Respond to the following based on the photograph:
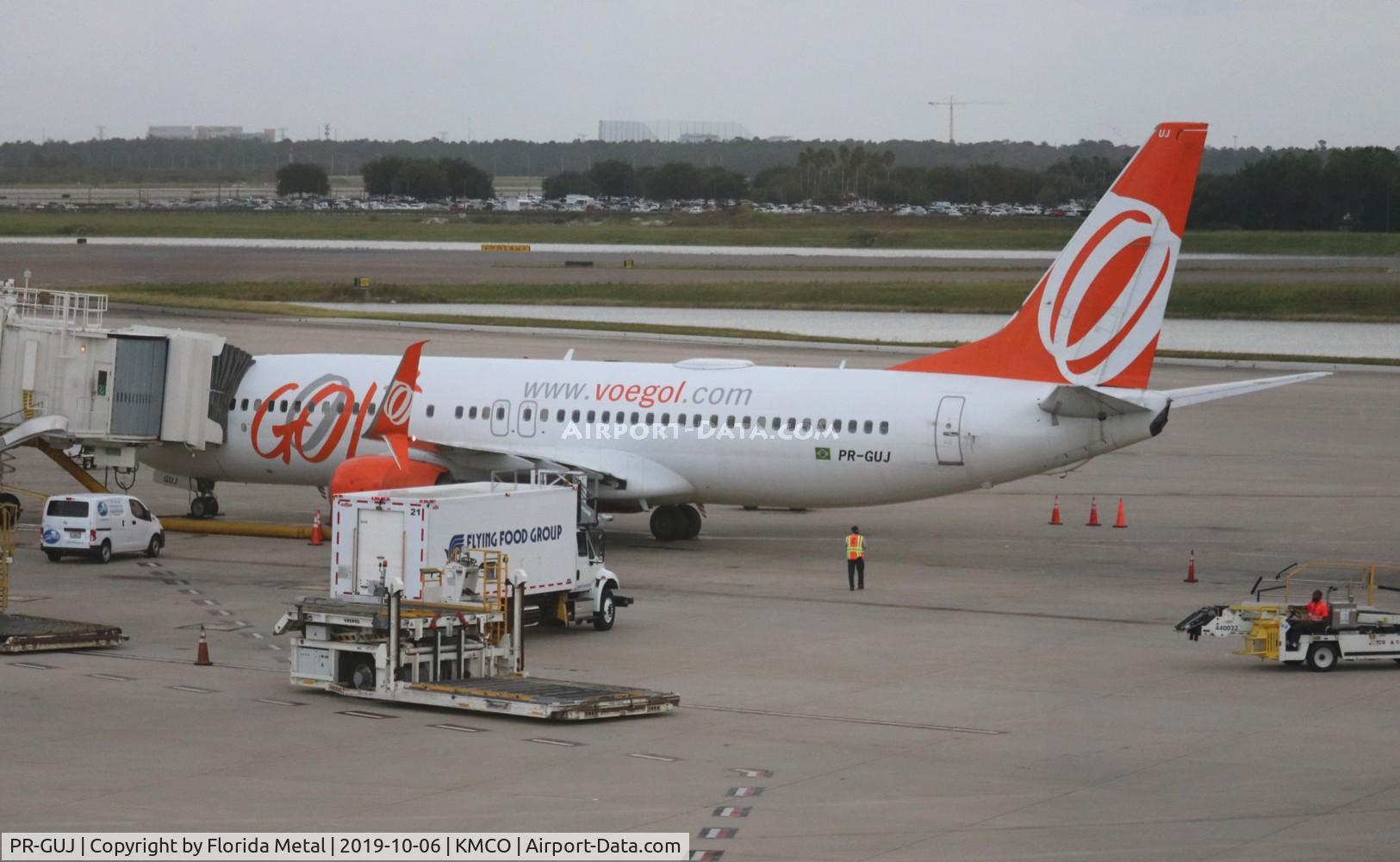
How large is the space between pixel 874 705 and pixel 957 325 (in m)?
84.4

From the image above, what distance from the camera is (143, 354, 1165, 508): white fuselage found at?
130 feet

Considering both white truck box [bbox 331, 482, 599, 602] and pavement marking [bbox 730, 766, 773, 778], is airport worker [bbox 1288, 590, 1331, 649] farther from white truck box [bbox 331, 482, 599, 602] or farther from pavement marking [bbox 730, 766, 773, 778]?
white truck box [bbox 331, 482, 599, 602]

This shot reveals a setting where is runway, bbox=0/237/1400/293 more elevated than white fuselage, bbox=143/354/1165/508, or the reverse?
runway, bbox=0/237/1400/293

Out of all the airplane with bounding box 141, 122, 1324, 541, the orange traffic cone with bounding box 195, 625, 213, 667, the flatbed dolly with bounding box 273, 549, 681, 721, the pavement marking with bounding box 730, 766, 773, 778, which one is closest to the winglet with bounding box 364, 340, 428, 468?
the airplane with bounding box 141, 122, 1324, 541

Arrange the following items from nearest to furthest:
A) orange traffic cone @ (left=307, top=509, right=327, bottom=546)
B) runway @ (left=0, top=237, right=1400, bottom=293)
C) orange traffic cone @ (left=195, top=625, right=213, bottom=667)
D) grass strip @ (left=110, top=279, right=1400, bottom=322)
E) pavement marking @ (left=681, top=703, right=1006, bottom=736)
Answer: pavement marking @ (left=681, top=703, right=1006, bottom=736) < orange traffic cone @ (left=195, top=625, right=213, bottom=667) < orange traffic cone @ (left=307, top=509, right=327, bottom=546) < grass strip @ (left=110, top=279, right=1400, bottom=322) < runway @ (left=0, top=237, right=1400, bottom=293)

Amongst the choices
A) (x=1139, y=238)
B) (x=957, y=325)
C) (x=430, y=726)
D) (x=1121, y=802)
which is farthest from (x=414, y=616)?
Answer: (x=957, y=325)

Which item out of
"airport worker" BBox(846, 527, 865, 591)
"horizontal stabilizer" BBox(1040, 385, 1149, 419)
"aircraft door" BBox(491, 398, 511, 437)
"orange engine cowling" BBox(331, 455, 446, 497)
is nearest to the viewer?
"airport worker" BBox(846, 527, 865, 591)

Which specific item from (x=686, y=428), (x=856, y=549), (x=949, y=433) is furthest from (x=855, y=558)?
(x=686, y=428)

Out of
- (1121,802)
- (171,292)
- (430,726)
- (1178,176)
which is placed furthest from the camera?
(171,292)

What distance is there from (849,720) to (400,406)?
19.5 meters

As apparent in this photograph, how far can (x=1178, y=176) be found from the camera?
38719 mm

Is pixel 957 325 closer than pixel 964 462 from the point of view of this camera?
No

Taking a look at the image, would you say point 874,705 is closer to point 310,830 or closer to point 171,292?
point 310,830

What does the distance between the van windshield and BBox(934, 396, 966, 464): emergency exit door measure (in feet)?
59.9
